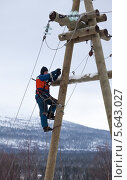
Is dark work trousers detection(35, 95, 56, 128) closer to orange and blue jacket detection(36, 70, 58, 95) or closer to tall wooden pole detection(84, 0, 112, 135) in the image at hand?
orange and blue jacket detection(36, 70, 58, 95)

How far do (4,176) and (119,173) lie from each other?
153ft

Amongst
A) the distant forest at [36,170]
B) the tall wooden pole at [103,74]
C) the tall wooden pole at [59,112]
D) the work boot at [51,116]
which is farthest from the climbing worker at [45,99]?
the distant forest at [36,170]

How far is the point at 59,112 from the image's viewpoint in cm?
491

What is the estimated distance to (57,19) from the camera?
458 cm

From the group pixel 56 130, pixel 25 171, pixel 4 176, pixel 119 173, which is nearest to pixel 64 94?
pixel 56 130

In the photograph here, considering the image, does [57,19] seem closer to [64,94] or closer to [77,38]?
[77,38]

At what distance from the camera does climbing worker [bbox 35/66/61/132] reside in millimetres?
5008

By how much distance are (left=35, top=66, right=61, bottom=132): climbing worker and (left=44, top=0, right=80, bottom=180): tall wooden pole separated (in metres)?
0.16

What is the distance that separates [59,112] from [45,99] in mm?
404

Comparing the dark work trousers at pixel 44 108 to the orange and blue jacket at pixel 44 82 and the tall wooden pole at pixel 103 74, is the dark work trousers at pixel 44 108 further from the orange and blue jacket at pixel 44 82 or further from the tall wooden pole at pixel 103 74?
the tall wooden pole at pixel 103 74

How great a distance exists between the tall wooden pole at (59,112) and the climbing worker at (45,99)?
160 mm

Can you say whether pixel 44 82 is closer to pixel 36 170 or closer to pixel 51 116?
pixel 51 116

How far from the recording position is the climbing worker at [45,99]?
5.01 metres

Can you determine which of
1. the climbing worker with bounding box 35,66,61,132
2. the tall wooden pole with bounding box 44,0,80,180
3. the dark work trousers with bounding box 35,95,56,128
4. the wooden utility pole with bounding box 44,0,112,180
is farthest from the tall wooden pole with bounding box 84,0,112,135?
the dark work trousers with bounding box 35,95,56,128
